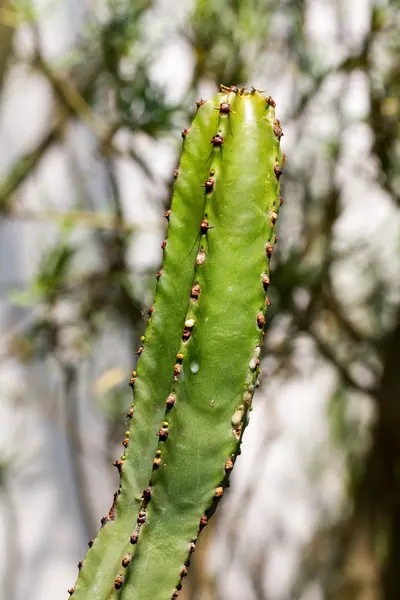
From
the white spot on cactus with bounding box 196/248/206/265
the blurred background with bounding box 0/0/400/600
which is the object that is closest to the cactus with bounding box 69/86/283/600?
the white spot on cactus with bounding box 196/248/206/265

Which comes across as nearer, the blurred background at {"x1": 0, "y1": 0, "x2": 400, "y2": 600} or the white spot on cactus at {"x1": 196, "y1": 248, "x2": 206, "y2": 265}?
the white spot on cactus at {"x1": 196, "y1": 248, "x2": 206, "y2": 265}

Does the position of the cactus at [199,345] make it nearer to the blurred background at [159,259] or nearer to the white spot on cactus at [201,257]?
the white spot on cactus at [201,257]

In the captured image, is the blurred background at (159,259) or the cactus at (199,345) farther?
the blurred background at (159,259)

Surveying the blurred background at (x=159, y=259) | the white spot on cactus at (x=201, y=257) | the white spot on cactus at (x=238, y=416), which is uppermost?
the blurred background at (x=159, y=259)

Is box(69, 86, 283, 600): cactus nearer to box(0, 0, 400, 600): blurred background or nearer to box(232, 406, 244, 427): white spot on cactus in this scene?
box(232, 406, 244, 427): white spot on cactus

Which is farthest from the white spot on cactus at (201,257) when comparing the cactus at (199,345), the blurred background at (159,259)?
the blurred background at (159,259)

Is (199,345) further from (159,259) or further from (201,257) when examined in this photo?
(159,259)

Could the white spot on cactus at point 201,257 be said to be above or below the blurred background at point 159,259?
below

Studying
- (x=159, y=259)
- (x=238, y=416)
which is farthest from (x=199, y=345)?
(x=159, y=259)
